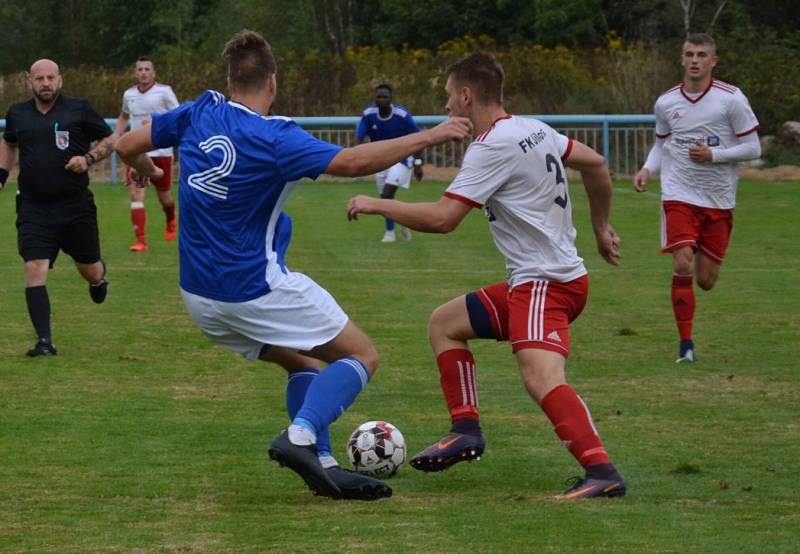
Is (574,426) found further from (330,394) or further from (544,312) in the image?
(330,394)

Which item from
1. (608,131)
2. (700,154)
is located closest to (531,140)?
(700,154)

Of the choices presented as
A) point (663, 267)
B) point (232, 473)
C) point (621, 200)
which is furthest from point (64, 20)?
point (232, 473)

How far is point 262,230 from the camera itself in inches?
260

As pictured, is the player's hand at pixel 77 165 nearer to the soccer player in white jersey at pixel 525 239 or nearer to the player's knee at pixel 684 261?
the player's knee at pixel 684 261

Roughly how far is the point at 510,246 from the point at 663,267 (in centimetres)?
1022

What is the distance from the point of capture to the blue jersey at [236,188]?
6.44 metres

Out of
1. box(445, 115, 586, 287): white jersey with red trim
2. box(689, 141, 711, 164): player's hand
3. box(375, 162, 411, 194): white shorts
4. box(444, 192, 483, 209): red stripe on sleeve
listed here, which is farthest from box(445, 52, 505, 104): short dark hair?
box(375, 162, 411, 194): white shorts

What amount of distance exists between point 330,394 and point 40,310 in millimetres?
4850

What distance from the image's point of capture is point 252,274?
655cm

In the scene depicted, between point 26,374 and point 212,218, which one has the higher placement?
point 212,218

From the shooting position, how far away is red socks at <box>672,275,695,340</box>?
10.8 metres

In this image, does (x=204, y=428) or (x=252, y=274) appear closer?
(x=252, y=274)

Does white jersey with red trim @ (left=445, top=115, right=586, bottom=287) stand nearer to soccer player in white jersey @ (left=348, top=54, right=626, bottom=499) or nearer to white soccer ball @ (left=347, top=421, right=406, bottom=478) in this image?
soccer player in white jersey @ (left=348, top=54, right=626, bottom=499)

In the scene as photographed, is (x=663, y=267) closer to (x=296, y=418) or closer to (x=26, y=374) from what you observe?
(x=26, y=374)
